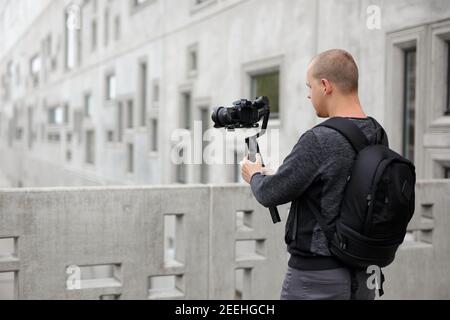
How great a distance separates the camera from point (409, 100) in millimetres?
7781

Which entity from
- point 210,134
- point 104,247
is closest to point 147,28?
point 210,134

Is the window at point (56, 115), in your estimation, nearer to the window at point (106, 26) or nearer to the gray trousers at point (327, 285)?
the window at point (106, 26)

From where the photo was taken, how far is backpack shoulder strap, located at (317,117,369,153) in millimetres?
2764

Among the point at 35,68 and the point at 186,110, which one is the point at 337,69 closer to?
the point at 186,110

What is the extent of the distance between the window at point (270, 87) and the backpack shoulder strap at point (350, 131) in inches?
305

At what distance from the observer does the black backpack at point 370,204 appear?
2.69m

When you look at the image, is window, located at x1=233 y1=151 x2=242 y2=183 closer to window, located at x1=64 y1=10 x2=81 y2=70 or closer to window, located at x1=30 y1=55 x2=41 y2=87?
window, located at x1=64 y1=10 x2=81 y2=70

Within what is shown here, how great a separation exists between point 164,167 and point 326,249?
12.5 m

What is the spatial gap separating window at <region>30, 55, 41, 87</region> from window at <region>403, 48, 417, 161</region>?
28.8 meters

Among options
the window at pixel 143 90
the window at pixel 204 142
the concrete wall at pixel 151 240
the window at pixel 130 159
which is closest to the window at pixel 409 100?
the concrete wall at pixel 151 240

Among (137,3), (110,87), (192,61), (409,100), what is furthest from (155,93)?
(409,100)

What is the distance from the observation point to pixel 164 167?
15.2m

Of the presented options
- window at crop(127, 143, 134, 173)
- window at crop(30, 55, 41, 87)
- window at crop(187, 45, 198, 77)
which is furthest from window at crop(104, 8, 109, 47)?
window at crop(30, 55, 41, 87)
